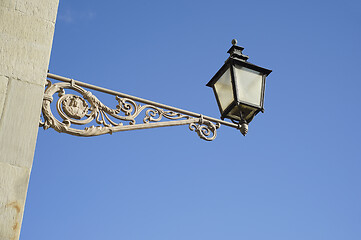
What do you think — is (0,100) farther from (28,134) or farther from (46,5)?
(46,5)

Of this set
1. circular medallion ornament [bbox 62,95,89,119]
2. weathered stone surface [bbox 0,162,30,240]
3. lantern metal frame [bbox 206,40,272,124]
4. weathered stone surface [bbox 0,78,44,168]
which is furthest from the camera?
lantern metal frame [bbox 206,40,272,124]

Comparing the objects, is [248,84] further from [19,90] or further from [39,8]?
[19,90]

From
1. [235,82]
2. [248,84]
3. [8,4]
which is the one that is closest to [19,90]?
[8,4]

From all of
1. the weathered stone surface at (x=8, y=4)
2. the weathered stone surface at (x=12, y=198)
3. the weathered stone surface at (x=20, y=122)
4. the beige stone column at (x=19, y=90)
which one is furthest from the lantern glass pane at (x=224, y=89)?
the weathered stone surface at (x=12, y=198)

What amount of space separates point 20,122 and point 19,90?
0.74 ft

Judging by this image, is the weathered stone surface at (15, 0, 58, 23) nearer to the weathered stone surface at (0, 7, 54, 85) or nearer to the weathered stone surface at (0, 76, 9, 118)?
the weathered stone surface at (0, 7, 54, 85)

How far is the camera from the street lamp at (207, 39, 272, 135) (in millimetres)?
5500

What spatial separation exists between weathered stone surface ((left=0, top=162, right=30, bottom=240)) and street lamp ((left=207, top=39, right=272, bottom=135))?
2087 mm

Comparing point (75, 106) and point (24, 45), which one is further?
point (75, 106)

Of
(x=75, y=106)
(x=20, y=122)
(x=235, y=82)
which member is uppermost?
(x=235, y=82)

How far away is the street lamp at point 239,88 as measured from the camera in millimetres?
5500

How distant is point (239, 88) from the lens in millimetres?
5508

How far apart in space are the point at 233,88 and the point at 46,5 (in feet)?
5.56

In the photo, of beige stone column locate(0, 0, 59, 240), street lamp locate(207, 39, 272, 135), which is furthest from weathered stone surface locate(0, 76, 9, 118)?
street lamp locate(207, 39, 272, 135)
